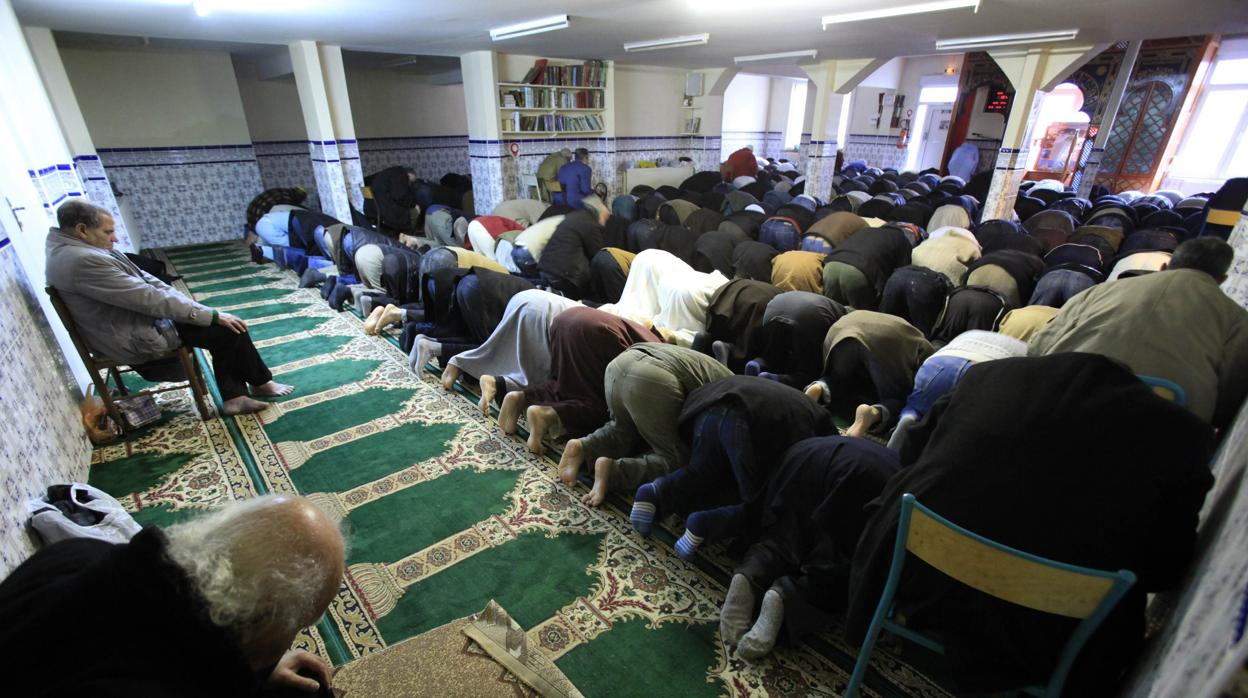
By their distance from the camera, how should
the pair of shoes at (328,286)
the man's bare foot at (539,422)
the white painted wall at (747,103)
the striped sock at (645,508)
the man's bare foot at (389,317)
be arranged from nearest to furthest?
the striped sock at (645,508) → the man's bare foot at (539,422) → the man's bare foot at (389,317) → the pair of shoes at (328,286) → the white painted wall at (747,103)

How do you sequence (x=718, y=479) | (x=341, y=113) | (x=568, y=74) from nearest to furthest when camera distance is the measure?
(x=718, y=479), (x=341, y=113), (x=568, y=74)

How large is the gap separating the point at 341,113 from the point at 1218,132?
46.0 feet

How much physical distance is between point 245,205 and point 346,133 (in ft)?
7.56

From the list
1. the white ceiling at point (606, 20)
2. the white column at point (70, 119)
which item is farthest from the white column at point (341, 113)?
the white column at point (70, 119)

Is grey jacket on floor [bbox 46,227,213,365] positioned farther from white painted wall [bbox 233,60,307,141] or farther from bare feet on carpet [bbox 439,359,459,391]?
white painted wall [bbox 233,60,307,141]

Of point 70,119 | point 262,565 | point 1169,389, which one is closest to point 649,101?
point 70,119

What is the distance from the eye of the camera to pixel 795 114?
54.3 feet

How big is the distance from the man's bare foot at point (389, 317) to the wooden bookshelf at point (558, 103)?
4572 millimetres

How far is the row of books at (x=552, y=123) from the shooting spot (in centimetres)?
822

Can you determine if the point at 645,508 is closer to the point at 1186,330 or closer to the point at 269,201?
the point at 1186,330

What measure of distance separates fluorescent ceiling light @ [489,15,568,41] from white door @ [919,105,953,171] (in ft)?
37.5

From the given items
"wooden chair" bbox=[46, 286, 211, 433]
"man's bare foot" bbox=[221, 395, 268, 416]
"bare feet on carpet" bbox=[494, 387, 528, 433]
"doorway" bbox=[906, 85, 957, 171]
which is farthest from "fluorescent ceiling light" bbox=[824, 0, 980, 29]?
"doorway" bbox=[906, 85, 957, 171]

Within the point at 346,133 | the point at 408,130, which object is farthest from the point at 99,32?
the point at 408,130

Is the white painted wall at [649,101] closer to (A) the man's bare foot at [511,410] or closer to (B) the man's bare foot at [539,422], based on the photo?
(A) the man's bare foot at [511,410]
